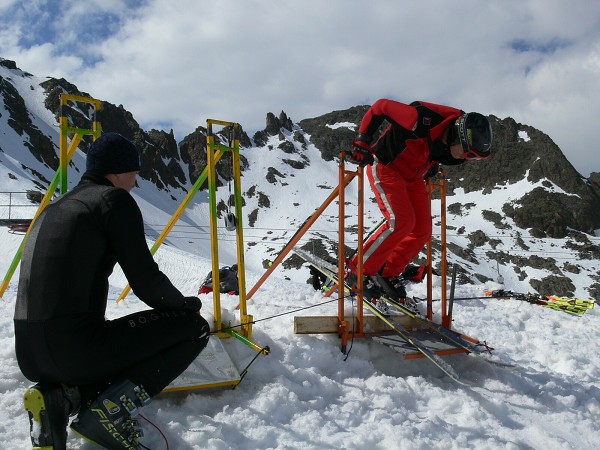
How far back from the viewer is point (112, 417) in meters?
2.19

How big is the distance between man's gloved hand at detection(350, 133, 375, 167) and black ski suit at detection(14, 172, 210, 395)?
2.46 metres

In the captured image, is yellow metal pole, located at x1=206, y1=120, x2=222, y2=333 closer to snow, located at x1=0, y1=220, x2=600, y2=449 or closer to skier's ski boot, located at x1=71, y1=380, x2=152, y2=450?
snow, located at x1=0, y1=220, x2=600, y2=449

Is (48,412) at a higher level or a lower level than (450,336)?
higher

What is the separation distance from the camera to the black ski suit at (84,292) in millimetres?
2049

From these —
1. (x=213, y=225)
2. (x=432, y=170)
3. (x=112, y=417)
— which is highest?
(x=432, y=170)

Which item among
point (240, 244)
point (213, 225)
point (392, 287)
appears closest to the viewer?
point (213, 225)

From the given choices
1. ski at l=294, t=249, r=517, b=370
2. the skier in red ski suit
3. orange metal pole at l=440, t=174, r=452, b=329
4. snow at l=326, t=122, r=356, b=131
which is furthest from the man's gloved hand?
snow at l=326, t=122, r=356, b=131

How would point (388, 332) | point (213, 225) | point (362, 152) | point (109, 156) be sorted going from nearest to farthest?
point (109, 156) < point (213, 225) < point (362, 152) < point (388, 332)

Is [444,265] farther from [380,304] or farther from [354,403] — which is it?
[354,403]

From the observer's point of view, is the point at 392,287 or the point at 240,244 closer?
the point at 240,244

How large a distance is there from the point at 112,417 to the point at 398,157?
11.3 ft

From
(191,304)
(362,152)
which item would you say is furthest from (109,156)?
(362,152)

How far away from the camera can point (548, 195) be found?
9125 centimetres

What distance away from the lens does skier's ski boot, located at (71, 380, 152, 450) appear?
217 centimetres
